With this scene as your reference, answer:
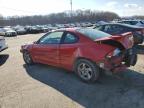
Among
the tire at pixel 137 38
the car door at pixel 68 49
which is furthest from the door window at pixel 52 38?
the tire at pixel 137 38

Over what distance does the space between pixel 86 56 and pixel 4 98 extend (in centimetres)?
228

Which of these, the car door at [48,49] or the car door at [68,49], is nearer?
the car door at [68,49]

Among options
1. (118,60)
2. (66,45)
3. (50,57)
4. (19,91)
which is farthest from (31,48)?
(118,60)

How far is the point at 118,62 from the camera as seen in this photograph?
573 cm

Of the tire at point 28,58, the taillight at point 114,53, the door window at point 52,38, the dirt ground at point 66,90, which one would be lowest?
the dirt ground at point 66,90

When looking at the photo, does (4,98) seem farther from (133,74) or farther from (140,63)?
(140,63)

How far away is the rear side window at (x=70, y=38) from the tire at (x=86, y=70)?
632 mm

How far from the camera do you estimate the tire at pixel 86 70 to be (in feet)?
19.0

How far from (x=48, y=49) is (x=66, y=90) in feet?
6.70

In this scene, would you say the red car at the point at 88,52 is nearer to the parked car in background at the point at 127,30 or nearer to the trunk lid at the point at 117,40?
the trunk lid at the point at 117,40

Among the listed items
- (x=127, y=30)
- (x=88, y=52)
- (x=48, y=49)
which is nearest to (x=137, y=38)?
(x=127, y=30)

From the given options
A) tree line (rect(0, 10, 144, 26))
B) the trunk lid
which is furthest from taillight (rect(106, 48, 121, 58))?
tree line (rect(0, 10, 144, 26))

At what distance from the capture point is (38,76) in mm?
6988

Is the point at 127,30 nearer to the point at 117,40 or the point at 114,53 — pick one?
the point at 117,40
